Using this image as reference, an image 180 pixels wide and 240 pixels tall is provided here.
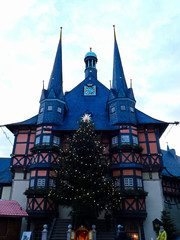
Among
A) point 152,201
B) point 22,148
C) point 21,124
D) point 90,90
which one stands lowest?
point 152,201

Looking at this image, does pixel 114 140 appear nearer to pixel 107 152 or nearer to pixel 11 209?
pixel 107 152

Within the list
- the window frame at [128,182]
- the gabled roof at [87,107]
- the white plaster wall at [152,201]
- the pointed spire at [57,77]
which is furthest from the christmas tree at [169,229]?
the pointed spire at [57,77]

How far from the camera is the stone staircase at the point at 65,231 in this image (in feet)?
59.8

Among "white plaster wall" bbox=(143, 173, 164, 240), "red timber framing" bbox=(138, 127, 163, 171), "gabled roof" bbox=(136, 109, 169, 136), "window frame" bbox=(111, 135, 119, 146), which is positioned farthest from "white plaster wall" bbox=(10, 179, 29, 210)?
"gabled roof" bbox=(136, 109, 169, 136)

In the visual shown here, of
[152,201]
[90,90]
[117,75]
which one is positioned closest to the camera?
[152,201]

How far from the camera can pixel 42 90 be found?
88.5ft

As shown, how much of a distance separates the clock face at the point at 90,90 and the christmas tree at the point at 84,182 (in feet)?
33.5

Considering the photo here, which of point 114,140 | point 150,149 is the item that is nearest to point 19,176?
point 114,140

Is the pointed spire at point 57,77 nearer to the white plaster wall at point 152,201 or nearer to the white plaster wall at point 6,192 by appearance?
the white plaster wall at point 6,192

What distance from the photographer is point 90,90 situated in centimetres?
2962

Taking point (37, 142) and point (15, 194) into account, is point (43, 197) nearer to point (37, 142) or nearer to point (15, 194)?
point (15, 194)

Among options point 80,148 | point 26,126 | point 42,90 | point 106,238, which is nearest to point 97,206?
point 106,238

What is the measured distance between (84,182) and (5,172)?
44.5 feet

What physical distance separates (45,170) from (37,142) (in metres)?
3.39
